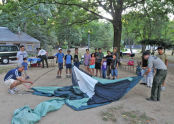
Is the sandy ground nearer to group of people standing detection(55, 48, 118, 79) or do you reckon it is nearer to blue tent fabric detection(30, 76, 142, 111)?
blue tent fabric detection(30, 76, 142, 111)

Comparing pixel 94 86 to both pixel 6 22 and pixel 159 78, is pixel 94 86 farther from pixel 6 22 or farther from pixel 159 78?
pixel 6 22

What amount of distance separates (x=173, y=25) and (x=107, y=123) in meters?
26.8

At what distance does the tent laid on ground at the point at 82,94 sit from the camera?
3754 mm

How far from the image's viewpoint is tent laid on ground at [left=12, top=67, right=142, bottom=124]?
3754 millimetres

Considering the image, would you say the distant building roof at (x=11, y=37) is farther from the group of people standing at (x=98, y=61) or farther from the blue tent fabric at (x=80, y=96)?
the blue tent fabric at (x=80, y=96)

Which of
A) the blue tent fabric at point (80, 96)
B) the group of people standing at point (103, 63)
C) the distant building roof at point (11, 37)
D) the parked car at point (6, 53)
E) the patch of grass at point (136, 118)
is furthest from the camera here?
the distant building roof at point (11, 37)

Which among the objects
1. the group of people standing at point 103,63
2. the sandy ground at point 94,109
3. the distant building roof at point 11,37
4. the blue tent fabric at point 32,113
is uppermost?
the distant building roof at point 11,37

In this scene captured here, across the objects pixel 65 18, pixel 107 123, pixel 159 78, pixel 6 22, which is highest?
pixel 6 22

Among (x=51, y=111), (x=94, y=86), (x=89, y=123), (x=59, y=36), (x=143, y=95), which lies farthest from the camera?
(x=59, y=36)

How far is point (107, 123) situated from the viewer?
3.33 m

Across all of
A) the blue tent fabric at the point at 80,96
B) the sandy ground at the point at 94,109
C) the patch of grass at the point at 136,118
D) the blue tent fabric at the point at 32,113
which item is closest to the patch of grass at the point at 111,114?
Answer: the sandy ground at the point at 94,109

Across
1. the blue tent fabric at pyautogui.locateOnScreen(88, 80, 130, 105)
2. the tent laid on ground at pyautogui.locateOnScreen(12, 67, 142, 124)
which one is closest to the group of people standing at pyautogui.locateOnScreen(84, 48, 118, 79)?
the tent laid on ground at pyautogui.locateOnScreen(12, 67, 142, 124)

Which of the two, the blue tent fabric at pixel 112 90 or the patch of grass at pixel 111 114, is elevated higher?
the blue tent fabric at pixel 112 90

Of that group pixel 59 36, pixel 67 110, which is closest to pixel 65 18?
pixel 67 110
